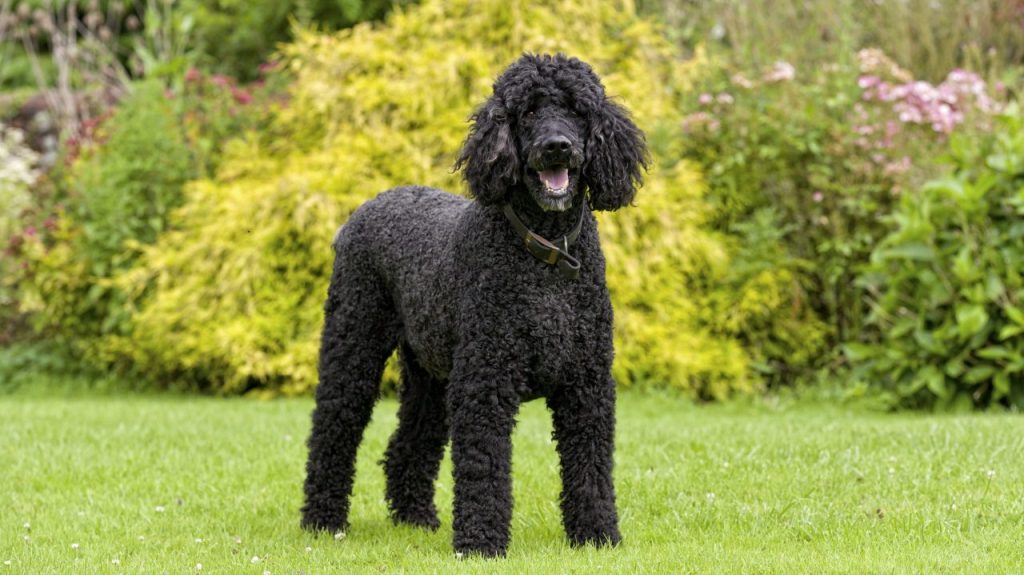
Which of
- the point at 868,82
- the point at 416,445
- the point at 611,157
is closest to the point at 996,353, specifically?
the point at 868,82

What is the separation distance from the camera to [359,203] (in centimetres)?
932

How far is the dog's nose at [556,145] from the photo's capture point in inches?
160

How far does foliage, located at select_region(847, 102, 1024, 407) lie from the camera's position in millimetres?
7906

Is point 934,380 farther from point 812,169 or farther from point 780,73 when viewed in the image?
point 780,73

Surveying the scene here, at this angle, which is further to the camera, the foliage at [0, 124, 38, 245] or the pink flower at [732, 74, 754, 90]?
the foliage at [0, 124, 38, 245]

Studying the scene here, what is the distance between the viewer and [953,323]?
26.7 ft

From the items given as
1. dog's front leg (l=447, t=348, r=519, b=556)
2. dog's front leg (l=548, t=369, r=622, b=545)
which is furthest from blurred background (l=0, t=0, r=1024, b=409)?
dog's front leg (l=447, t=348, r=519, b=556)

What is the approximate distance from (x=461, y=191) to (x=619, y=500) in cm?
429

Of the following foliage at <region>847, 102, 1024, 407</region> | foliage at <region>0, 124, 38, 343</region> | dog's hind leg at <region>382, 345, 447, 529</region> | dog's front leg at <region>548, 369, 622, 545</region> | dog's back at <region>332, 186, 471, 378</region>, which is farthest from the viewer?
foliage at <region>0, 124, 38, 343</region>

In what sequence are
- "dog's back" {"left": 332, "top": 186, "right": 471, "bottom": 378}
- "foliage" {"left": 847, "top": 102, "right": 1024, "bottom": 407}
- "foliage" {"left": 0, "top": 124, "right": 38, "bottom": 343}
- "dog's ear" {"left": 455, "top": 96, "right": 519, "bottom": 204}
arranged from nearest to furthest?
"dog's ear" {"left": 455, "top": 96, "right": 519, "bottom": 204}
"dog's back" {"left": 332, "top": 186, "right": 471, "bottom": 378}
"foliage" {"left": 847, "top": 102, "right": 1024, "bottom": 407}
"foliage" {"left": 0, "top": 124, "right": 38, "bottom": 343}

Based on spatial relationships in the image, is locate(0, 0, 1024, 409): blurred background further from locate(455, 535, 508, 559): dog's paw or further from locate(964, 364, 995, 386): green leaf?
locate(455, 535, 508, 559): dog's paw

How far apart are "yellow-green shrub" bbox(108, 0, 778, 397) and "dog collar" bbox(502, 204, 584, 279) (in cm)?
485

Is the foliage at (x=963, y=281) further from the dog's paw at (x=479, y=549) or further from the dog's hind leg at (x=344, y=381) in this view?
the dog's paw at (x=479, y=549)

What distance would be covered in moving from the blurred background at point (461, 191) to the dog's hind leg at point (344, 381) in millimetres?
4097
